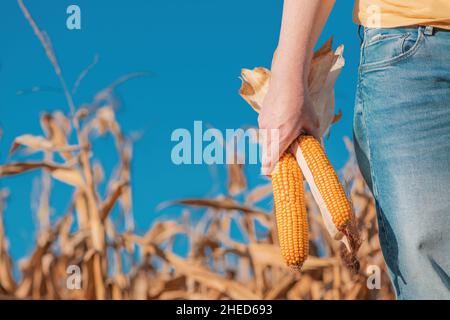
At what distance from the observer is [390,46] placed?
1.42 meters

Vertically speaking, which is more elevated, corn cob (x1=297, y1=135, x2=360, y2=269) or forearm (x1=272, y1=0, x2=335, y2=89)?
forearm (x1=272, y1=0, x2=335, y2=89)

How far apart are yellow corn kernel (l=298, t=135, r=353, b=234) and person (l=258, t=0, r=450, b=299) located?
3 cm

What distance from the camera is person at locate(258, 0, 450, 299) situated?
53.4 inches

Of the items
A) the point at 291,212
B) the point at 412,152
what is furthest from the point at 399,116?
the point at 291,212

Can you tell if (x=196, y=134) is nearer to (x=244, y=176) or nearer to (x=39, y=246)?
(x=39, y=246)

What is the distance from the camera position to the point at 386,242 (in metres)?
1.45

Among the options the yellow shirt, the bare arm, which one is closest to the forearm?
the bare arm

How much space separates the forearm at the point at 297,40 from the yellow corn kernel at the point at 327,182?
0.14 m

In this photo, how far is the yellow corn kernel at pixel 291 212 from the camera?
1.47 metres

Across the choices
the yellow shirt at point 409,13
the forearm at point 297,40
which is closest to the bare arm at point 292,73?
the forearm at point 297,40

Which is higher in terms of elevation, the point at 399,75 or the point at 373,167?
the point at 399,75

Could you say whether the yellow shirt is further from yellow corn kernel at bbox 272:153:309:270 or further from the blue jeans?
yellow corn kernel at bbox 272:153:309:270

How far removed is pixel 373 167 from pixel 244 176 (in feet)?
9.72
